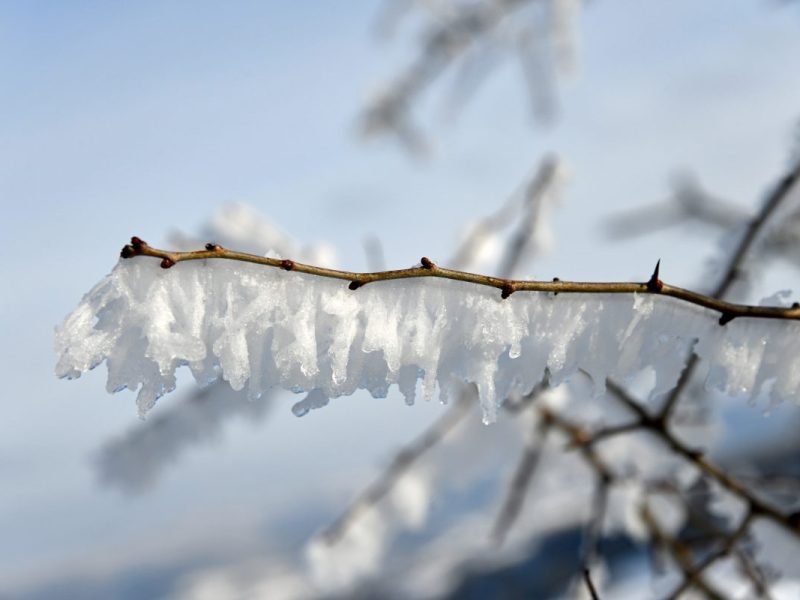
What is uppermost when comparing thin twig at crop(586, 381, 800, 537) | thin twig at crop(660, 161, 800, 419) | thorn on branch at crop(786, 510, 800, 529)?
thin twig at crop(660, 161, 800, 419)

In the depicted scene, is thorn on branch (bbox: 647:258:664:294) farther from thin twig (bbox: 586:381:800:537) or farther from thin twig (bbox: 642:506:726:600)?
thin twig (bbox: 642:506:726:600)

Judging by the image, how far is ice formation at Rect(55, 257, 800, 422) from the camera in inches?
35.4

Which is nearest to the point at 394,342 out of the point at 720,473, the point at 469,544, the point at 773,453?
the point at 720,473

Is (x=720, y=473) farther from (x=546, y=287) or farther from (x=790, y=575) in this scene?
(x=546, y=287)

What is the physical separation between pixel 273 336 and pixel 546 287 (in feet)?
1.12

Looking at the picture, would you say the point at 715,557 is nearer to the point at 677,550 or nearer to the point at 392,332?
the point at 677,550

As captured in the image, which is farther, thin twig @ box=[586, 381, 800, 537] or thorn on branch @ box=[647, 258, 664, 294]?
thin twig @ box=[586, 381, 800, 537]

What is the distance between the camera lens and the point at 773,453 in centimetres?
750

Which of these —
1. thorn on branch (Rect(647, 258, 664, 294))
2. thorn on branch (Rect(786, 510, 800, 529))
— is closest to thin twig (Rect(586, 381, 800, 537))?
thorn on branch (Rect(786, 510, 800, 529))

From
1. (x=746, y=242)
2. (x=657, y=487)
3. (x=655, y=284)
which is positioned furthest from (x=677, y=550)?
(x=655, y=284)

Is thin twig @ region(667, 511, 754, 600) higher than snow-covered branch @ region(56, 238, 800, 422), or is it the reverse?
snow-covered branch @ region(56, 238, 800, 422)

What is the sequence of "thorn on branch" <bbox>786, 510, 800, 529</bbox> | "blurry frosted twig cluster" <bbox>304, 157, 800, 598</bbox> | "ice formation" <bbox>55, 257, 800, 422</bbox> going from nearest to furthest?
"ice formation" <bbox>55, 257, 800, 422</bbox>, "thorn on branch" <bbox>786, 510, 800, 529</bbox>, "blurry frosted twig cluster" <bbox>304, 157, 800, 598</bbox>

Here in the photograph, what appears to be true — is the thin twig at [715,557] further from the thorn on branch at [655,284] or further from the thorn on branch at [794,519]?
the thorn on branch at [655,284]

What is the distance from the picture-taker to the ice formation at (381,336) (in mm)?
898
